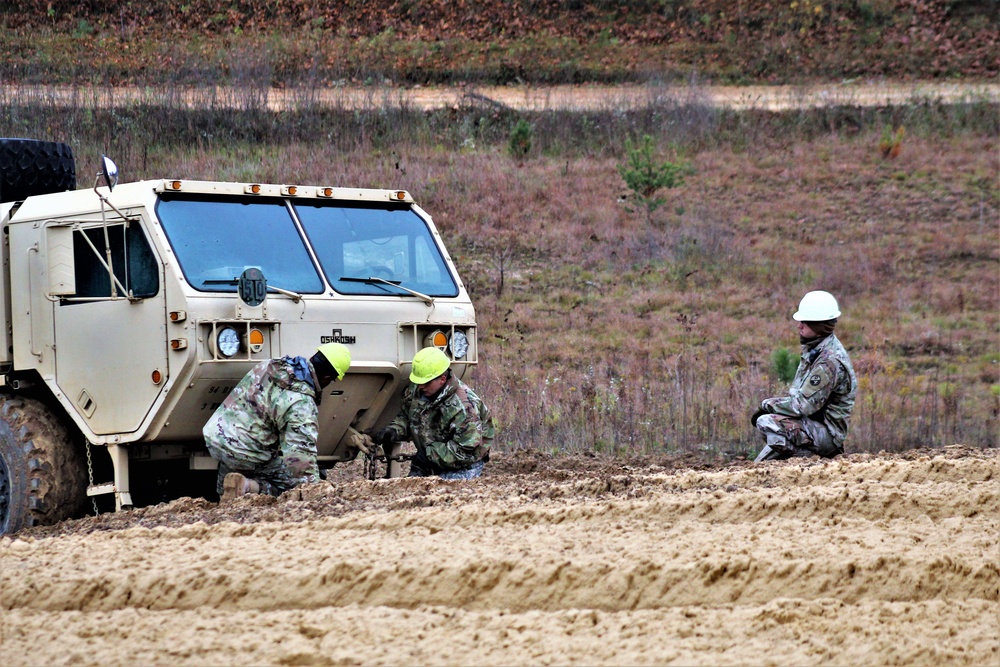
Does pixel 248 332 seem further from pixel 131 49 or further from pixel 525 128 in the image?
pixel 131 49

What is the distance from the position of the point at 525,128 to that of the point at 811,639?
54.3 feet

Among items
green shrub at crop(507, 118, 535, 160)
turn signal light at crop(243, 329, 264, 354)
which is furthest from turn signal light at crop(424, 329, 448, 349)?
green shrub at crop(507, 118, 535, 160)

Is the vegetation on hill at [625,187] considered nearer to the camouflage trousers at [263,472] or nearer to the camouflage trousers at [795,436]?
the camouflage trousers at [795,436]

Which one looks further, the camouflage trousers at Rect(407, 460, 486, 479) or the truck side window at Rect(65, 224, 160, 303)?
the camouflage trousers at Rect(407, 460, 486, 479)

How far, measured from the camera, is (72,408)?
7.50 m

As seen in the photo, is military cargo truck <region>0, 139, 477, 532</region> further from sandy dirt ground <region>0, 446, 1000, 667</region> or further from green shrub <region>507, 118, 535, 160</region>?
green shrub <region>507, 118, 535, 160</region>

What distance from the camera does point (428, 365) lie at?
759 centimetres

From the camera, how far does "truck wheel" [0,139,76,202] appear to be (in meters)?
8.39

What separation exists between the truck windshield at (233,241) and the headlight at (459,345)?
3.20 ft

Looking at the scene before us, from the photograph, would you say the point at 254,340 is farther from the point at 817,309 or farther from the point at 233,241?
the point at 817,309

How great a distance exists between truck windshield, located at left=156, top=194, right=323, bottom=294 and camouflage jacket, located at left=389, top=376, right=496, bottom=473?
1.06m

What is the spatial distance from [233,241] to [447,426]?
1.87 metres

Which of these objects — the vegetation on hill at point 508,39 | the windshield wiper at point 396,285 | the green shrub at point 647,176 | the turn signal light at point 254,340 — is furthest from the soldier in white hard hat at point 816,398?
the vegetation on hill at point 508,39

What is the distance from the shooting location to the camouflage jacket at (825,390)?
827cm
